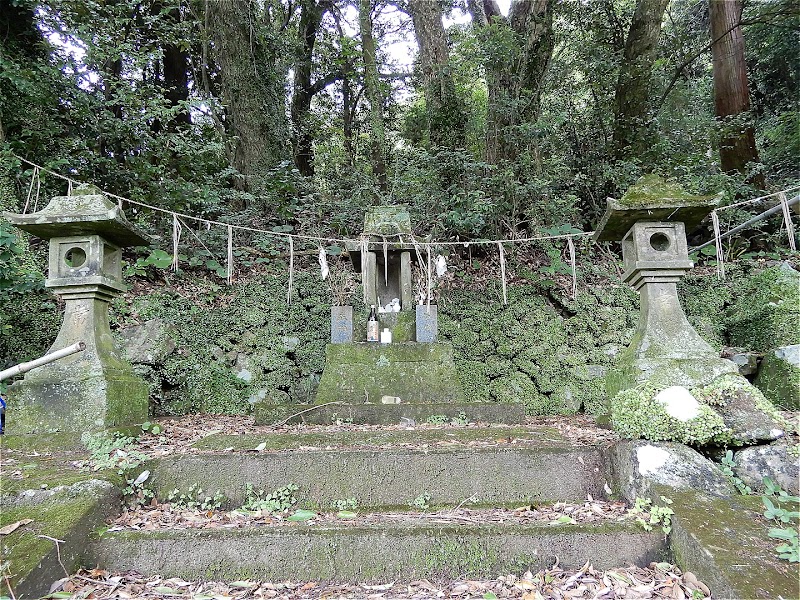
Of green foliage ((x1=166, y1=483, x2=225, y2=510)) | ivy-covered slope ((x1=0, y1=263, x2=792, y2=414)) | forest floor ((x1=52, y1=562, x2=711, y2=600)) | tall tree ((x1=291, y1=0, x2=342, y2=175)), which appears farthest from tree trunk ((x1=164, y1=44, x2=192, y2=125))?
forest floor ((x1=52, y1=562, x2=711, y2=600))

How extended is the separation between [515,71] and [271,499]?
789 centimetres

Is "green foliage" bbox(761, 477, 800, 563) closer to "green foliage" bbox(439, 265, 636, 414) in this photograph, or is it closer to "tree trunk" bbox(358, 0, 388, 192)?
"green foliage" bbox(439, 265, 636, 414)

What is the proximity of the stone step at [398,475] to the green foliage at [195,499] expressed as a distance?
0.03 m

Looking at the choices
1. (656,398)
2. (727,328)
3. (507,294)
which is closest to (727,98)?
(727,328)

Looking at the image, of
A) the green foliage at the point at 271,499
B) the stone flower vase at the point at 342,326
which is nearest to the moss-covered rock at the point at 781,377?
the stone flower vase at the point at 342,326

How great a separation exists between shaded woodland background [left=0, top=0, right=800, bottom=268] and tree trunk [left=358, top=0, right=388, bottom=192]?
1.47 feet

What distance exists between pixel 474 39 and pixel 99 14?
5.96m

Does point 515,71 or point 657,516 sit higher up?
point 515,71

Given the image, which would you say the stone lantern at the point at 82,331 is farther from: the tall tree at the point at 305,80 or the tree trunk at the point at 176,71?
the tall tree at the point at 305,80

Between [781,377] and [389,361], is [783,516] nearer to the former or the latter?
[389,361]

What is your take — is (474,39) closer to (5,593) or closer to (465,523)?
(465,523)

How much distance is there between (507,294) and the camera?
23.6 feet

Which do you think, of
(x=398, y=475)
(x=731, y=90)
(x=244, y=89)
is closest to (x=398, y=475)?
(x=398, y=475)

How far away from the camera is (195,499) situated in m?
2.99
